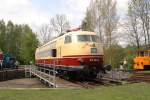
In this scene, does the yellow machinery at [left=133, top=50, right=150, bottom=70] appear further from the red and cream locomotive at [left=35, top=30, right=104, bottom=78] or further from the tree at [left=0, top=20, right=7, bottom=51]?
the tree at [left=0, top=20, right=7, bottom=51]

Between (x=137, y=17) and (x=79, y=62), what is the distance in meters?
25.8

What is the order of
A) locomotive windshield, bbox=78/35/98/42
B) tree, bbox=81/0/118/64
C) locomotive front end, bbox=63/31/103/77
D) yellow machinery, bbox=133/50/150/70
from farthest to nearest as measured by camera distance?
tree, bbox=81/0/118/64, yellow machinery, bbox=133/50/150/70, locomotive windshield, bbox=78/35/98/42, locomotive front end, bbox=63/31/103/77

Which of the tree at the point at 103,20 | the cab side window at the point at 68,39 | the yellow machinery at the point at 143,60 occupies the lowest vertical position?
the yellow machinery at the point at 143,60

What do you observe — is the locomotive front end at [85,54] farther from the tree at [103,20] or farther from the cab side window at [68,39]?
the tree at [103,20]

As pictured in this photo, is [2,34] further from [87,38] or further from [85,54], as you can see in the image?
[85,54]

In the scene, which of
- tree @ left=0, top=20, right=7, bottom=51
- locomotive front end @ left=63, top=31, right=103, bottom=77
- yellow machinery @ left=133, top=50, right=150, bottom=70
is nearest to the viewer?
locomotive front end @ left=63, top=31, right=103, bottom=77

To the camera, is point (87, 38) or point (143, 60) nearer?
point (87, 38)

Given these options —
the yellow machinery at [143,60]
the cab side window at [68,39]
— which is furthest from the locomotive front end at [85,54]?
the yellow machinery at [143,60]

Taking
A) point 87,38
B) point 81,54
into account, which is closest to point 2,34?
point 87,38

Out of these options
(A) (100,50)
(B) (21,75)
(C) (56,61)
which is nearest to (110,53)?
(B) (21,75)

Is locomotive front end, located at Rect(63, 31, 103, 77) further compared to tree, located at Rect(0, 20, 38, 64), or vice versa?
tree, located at Rect(0, 20, 38, 64)

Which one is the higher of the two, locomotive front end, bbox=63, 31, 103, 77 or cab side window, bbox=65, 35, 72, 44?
cab side window, bbox=65, 35, 72, 44

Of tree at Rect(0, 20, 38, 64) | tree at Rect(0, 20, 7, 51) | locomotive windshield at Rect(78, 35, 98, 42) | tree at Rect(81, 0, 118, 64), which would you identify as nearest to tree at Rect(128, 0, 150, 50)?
tree at Rect(81, 0, 118, 64)

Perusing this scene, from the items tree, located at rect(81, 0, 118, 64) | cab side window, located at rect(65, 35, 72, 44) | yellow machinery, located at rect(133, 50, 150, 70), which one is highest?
tree, located at rect(81, 0, 118, 64)
